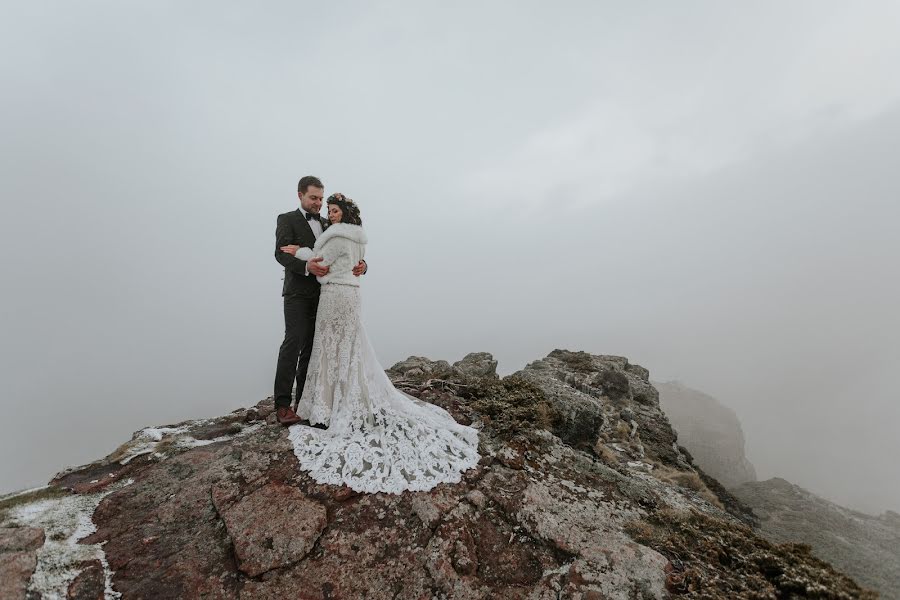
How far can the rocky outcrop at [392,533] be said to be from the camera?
4.13 metres

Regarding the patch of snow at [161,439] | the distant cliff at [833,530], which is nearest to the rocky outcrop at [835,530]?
the distant cliff at [833,530]

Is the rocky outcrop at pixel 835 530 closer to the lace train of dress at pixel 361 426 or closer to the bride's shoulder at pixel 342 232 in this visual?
the lace train of dress at pixel 361 426

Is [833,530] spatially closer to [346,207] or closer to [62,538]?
[346,207]

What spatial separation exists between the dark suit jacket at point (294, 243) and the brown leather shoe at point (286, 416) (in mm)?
2018

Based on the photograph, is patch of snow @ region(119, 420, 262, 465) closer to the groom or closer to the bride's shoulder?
the groom

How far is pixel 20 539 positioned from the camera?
14.0 ft

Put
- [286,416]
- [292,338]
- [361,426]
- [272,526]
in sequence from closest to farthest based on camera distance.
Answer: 1. [272,526]
2. [361,426]
3. [286,416]
4. [292,338]

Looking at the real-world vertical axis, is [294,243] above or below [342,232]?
below

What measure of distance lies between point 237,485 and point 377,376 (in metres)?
2.56

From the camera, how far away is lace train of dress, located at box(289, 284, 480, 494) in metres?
5.57

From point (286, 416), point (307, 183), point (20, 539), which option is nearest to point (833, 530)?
point (286, 416)

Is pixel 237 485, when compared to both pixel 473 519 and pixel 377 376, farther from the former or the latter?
pixel 473 519

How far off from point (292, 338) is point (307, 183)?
109 inches

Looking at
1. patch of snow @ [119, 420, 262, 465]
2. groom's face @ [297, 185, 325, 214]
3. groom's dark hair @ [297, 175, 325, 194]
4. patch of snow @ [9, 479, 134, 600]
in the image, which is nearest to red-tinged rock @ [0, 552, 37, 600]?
patch of snow @ [9, 479, 134, 600]
